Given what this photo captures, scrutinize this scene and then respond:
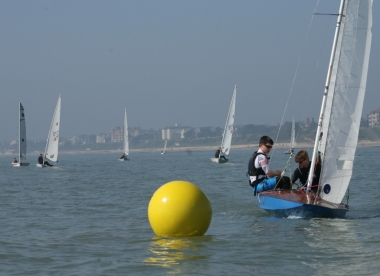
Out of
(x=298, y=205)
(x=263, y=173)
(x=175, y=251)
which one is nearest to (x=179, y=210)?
(x=175, y=251)

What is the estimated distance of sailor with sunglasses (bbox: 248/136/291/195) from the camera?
1175 cm

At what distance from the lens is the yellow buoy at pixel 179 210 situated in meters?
9.21

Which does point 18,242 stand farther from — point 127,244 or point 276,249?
point 276,249

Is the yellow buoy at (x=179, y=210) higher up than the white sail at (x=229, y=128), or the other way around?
the white sail at (x=229, y=128)

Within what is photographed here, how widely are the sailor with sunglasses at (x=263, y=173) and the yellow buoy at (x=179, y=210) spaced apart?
2520 millimetres

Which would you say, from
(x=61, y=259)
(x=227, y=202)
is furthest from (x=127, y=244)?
(x=227, y=202)

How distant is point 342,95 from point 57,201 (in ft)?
25.8

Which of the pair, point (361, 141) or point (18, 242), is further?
point (361, 141)

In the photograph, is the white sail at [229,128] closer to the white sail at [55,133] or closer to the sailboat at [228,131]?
the sailboat at [228,131]

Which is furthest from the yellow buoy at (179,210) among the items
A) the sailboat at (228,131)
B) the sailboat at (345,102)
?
the sailboat at (228,131)

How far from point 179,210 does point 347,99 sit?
4463mm

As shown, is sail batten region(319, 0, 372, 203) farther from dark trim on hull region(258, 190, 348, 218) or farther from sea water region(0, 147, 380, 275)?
sea water region(0, 147, 380, 275)

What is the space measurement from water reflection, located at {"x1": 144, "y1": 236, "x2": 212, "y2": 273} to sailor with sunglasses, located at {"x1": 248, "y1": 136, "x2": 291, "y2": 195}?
2468 mm

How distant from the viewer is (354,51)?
40.4ft
